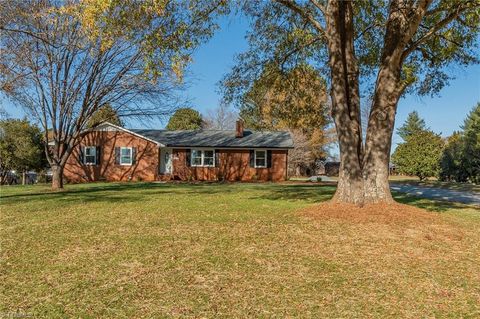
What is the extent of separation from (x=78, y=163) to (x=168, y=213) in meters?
21.0

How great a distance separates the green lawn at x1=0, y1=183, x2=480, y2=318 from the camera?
4215 millimetres

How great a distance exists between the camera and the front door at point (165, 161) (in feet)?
97.1

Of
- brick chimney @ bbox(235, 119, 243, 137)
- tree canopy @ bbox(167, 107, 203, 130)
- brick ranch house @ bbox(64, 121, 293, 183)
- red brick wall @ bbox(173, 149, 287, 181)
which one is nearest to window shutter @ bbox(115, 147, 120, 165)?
brick ranch house @ bbox(64, 121, 293, 183)

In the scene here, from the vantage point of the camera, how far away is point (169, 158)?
29.7 m

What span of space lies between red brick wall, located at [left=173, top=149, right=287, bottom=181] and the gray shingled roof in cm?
55

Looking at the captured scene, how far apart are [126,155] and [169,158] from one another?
3.15m

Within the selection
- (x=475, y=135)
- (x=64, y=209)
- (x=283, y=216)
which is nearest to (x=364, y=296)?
(x=283, y=216)

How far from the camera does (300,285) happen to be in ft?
15.9

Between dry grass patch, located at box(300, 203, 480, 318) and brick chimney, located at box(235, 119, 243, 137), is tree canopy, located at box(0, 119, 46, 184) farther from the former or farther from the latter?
dry grass patch, located at box(300, 203, 480, 318)

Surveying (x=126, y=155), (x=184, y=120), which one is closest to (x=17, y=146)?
(x=126, y=155)

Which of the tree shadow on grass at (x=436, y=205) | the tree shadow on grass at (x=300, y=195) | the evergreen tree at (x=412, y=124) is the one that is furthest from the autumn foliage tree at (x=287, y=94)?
the evergreen tree at (x=412, y=124)

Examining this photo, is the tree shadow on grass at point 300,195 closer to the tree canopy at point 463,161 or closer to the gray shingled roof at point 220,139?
the gray shingled roof at point 220,139

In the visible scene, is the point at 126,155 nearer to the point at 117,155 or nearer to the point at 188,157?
the point at 117,155

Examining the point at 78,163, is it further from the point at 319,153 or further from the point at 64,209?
the point at 319,153
